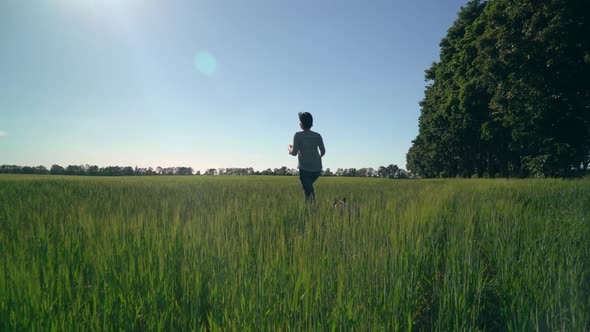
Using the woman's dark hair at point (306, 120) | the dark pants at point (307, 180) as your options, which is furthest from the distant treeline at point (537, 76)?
the dark pants at point (307, 180)

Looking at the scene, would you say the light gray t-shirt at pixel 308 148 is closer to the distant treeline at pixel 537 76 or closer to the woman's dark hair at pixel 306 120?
the woman's dark hair at pixel 306 120

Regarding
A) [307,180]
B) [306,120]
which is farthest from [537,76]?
[307,180]

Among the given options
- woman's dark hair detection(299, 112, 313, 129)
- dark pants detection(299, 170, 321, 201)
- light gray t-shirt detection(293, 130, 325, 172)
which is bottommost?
dark pants detection(299, 170, 321, 201)

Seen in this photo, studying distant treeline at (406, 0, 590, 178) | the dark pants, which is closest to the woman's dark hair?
the dark pants

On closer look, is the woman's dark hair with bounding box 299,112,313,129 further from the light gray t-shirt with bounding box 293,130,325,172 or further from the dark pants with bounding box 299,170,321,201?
the dark pants with bounding box 299,170,321,201

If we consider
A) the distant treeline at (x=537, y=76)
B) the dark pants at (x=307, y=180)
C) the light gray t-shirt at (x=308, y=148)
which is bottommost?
the dark pants at (x=307, y=180)

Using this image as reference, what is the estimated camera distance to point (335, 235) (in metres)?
3.23

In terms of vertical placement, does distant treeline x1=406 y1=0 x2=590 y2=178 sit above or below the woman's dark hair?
above

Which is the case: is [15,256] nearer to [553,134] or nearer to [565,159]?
[553,134]

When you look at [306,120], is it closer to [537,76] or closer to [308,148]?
[308,148]

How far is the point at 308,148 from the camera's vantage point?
681cm

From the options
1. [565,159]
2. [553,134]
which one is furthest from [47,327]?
[565,159]

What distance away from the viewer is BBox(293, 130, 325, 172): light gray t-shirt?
678cm

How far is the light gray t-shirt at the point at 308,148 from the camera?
6.78 meters
